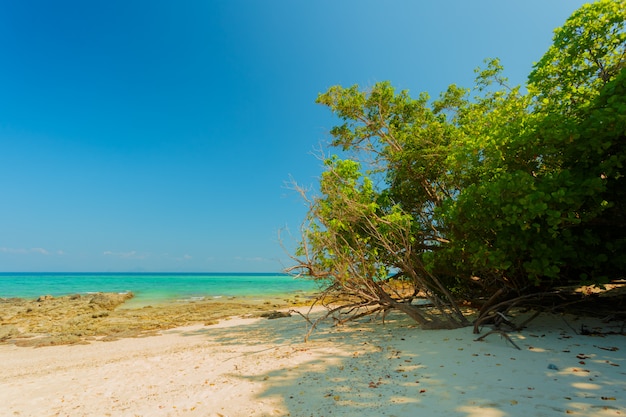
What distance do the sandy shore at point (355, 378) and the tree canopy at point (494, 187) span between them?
55.4 inches

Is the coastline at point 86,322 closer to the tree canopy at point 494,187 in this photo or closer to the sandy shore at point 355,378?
the sandy shore at point 355,378

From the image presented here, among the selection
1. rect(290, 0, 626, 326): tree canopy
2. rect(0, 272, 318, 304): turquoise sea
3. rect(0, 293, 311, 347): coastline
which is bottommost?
rect(0, 272, 318, 304): turquoise sea

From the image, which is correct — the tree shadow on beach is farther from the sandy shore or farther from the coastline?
the coastline

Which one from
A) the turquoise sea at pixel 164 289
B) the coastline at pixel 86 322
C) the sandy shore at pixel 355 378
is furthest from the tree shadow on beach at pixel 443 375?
the coastline at pixel 86 322

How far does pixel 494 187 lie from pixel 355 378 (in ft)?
13.8

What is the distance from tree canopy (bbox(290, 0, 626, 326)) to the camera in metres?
5.85

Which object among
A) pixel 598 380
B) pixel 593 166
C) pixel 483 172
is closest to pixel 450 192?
pixel 483 172

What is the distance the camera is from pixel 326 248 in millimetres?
8953

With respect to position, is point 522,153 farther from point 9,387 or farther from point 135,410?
point 9,387

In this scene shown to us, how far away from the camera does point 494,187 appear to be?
5.99 metres

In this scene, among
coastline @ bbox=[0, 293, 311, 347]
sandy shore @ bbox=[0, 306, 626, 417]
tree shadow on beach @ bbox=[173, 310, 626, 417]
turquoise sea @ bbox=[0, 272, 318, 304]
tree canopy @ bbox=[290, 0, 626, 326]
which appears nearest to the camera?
tree shadow on beach @ bbox=[173, 310, 626, 417]

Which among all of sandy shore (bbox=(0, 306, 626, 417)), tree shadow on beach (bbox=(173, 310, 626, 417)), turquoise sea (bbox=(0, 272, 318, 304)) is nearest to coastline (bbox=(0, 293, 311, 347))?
sandy shore (bbox=(0, 306, 626, 417))

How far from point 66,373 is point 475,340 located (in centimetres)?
911

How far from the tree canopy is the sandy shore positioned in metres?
1.41
